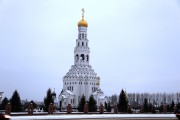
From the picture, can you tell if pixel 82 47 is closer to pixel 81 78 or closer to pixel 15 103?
pixel 81 78

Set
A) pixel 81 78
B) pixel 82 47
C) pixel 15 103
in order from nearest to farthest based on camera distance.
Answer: pixel 15 103 < pixel 81 78 < pixel 82 47

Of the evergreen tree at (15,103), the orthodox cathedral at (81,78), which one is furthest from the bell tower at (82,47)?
the evergreen tree at (15,103)

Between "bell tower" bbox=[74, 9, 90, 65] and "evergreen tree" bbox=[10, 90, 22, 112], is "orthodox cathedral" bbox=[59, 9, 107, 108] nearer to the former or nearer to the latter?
"bell tower" bbox=[74, 9, 90, 65]

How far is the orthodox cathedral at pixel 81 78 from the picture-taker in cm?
9185

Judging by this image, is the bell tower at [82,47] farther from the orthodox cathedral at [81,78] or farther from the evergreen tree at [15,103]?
the evergreen tree at [15,103]

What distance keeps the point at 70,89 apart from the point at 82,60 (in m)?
11.7

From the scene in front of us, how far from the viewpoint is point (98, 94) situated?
302 feet

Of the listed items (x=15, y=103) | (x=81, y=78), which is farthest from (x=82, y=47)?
(x=15, y=103)

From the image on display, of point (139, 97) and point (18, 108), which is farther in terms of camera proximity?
point (139, 97)

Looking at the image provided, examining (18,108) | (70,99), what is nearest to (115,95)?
(70,99)

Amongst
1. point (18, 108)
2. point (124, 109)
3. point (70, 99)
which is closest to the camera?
point (124, 109)

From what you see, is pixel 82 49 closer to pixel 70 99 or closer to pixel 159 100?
pixel 70 99

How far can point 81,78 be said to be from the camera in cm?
9469

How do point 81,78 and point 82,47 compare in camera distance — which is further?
point 82,47
